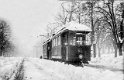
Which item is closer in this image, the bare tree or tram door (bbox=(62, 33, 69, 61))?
tram door (bbox=(62, 33, 69, 61))

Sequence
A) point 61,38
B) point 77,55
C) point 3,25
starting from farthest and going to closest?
point 3,25 < point 61,38 < point 77,55

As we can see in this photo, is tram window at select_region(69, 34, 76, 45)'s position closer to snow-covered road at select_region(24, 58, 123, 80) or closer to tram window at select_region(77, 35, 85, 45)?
tram window at select_region(77, 35, 85, 45)

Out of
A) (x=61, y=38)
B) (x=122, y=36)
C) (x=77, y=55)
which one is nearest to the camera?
(x=77, y=55)

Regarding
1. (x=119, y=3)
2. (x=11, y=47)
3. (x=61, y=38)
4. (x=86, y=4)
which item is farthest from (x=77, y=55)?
(x=11, y=47)

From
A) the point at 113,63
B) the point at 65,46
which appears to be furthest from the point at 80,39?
the point at 113,63

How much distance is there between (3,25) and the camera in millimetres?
52938

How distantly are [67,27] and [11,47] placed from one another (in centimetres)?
3780

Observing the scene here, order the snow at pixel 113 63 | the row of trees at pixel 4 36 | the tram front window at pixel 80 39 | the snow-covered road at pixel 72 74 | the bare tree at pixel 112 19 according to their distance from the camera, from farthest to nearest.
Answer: the row of trees at pixel 4 36
the bare tree at pixel 112 19
the tram front window at pixel 80 39
the snow at pixel 113 63
the snow-covered road at pixel 72 74

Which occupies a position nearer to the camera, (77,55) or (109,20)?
(77,55)

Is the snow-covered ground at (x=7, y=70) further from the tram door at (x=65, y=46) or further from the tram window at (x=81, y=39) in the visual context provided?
the tram window at (x=81, y=39)

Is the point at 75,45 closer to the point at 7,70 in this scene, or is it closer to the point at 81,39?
the point at 81,39

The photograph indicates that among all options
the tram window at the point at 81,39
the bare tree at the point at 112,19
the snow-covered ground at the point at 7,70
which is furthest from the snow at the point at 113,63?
the snow-covered ground at the point at 7,70

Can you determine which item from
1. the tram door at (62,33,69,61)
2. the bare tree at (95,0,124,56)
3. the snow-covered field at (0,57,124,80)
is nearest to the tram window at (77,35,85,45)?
the tram door at (62,33,69,61)

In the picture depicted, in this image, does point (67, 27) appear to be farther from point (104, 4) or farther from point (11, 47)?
point (11, 47)
